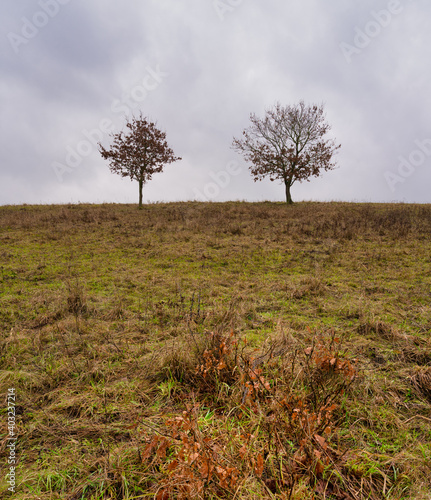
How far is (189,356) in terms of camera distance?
123 inches

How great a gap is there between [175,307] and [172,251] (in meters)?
4.63

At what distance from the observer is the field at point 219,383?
1.87 m

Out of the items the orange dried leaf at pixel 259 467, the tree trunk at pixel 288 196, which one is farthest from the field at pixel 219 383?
the tree trunk at pixel 288 196

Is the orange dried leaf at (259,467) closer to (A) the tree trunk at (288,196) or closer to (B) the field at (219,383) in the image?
(B) the field at (219,383)

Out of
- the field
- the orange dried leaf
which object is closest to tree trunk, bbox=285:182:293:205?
the field

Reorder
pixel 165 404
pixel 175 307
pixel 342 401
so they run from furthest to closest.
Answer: pixel 175 307
pixel 165 404
pixel 342 401

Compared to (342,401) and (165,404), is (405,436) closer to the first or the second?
(342,401)

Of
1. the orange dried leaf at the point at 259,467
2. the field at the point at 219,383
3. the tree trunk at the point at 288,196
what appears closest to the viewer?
the orange dried leaf at the point at 259,467

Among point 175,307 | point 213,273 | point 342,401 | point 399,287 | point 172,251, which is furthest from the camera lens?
point 172,251

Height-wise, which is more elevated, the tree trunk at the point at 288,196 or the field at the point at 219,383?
the tree trunk at the point at 288,196

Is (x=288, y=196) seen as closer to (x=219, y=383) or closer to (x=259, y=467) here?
(x=219, y=383)

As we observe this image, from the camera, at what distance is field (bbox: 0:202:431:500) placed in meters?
1.87

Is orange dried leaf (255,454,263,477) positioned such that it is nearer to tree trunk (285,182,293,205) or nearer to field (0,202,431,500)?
field (0,202,431,500)

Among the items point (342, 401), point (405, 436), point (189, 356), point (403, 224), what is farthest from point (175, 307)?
point (403, 224)
